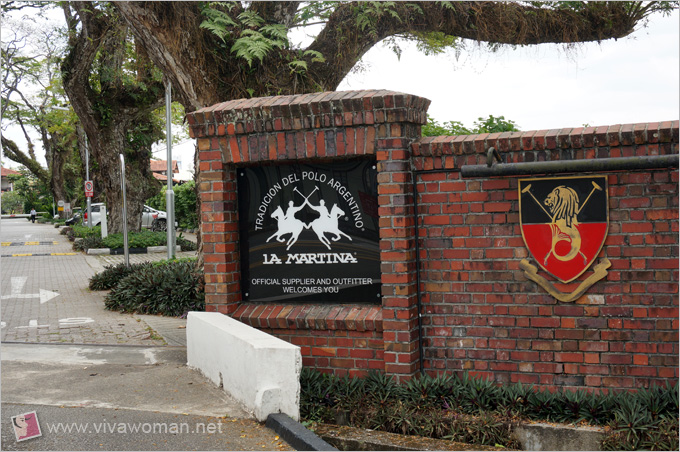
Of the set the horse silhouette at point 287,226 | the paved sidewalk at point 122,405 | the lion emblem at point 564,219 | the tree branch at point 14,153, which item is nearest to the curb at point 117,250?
the paved sidewalk at point 122,405

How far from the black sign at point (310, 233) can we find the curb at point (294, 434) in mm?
1580

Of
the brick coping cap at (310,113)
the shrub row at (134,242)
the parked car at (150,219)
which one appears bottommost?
the shrub row at (134,242)

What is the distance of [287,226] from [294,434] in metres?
2.32

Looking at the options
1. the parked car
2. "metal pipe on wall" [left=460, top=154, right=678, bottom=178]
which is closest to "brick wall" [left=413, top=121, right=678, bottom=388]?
"metal pipe on wall" [left=460, top=154, right=678, bottom=178]

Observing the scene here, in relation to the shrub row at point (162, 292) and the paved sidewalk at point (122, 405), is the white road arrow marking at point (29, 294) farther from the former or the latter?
the paved sidewalk at point (122, 405)

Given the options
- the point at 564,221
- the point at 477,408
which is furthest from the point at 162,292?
the point at 564,221

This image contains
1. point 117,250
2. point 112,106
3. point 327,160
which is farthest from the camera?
point 117,250

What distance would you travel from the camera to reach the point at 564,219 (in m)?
5.64

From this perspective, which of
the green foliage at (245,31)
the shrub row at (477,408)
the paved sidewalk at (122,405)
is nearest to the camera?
the paved sidewalk at (122,405)

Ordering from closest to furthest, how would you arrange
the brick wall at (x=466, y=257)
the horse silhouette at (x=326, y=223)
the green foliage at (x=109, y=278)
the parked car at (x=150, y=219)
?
the brick wall at (x=466, y=257) < the horse silhouette at (x=326, y=223) < the green foliage at (x=109, y=278) < the parked car at (x=150, y=219)

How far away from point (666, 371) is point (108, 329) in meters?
7.08

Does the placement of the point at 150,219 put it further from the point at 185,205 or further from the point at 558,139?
the point at 558,139

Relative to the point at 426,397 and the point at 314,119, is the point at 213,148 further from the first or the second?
the point at 426,397

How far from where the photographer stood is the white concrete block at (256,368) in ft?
16.8
